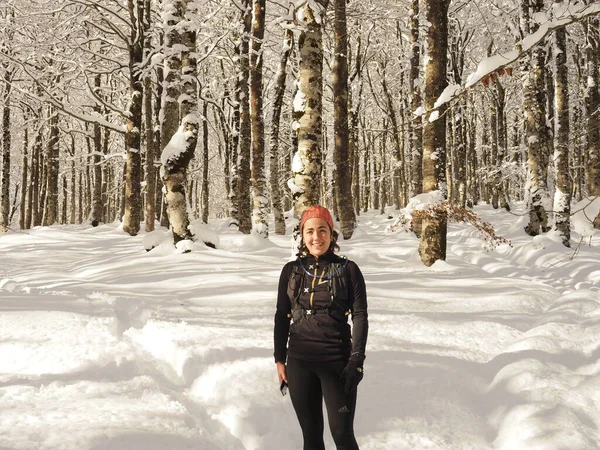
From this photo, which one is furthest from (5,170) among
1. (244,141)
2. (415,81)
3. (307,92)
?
(307,92)

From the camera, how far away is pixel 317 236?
8.73 feet

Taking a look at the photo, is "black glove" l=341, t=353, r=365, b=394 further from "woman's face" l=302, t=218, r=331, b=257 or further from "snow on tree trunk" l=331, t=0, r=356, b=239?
"snow on tree trunk" l=331, t=0, r=356, b=239

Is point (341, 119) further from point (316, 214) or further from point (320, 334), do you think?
point (320, 334)

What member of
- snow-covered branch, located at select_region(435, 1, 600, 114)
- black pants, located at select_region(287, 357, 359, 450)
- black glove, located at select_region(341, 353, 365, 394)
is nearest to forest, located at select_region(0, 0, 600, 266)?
snow-covered branch, located at select_region(435, 1, 600, 114)

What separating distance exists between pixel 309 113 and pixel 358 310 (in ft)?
18.1

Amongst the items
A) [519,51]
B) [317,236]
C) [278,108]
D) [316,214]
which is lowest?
[317,236]

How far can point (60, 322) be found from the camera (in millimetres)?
4844

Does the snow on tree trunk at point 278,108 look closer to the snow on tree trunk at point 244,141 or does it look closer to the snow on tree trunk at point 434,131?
the snow on tree trunk at point 244,141

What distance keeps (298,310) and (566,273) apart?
9735 mm

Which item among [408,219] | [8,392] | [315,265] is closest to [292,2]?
[408,219]

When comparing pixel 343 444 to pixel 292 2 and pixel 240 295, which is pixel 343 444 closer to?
pixel 240 295

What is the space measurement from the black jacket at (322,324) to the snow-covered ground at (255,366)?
37.3 inches

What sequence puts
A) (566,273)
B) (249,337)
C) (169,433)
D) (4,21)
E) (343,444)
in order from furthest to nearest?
(4,21)
(566,273)
(249,337)
(169,433)
(343,444)

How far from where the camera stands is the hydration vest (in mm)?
2594
